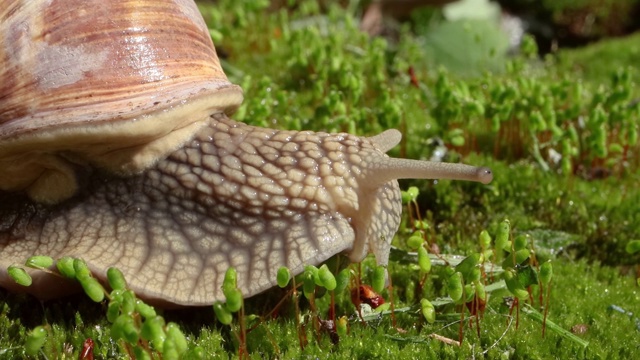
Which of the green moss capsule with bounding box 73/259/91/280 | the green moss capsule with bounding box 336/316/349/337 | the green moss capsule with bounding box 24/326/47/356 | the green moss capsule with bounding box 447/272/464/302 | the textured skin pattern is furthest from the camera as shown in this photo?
the textured skin pattern

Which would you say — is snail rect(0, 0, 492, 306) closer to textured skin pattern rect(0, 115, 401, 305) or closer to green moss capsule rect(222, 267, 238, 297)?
textured skin pattern rect(0, 115, 401, 305)

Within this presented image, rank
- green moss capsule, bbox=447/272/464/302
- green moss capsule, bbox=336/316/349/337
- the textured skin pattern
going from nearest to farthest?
1. green moss capsule, bbox=447/272/464/302
2. green moss capsule, bbox=336/316/349/337
3. the textured skin pattern

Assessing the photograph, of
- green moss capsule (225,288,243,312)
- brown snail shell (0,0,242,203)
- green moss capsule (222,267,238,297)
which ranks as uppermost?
brown snail shell (0,0,242,203)

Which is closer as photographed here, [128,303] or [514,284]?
[128,303]

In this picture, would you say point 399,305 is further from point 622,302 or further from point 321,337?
point 622,302

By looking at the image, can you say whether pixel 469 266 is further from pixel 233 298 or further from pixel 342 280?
pixel 233 298

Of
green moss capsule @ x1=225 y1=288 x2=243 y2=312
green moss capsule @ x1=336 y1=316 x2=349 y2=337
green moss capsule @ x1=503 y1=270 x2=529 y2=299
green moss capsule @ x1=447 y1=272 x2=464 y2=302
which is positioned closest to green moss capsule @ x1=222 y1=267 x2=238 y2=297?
green moss capsule @ x1=225 y1=288 x2=243 y2=312

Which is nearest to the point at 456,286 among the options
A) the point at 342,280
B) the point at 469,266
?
the point at 469,266
